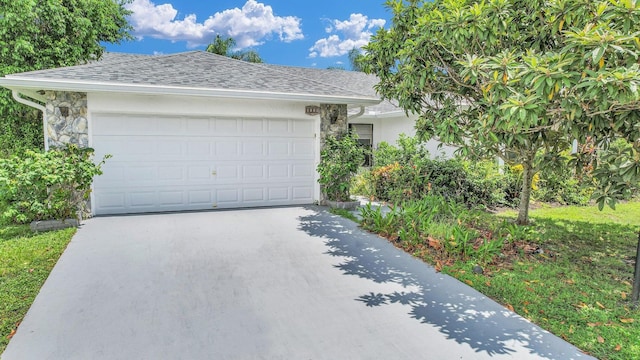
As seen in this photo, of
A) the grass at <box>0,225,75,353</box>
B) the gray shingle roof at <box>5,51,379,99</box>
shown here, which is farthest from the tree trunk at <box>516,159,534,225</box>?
the grass at <box>0,225,75,353</box>

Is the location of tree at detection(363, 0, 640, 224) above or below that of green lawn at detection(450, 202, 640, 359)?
above

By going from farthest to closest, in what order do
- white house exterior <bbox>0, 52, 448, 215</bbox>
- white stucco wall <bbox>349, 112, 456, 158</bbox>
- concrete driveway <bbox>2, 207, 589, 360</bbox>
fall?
white stucco wall <bbox>349, 112, 456, 158</bbox>
white house exterior <bbox>0, 52, 448, 215</bbox>
concrete driveway <bbox>2, 207, 589, 360</bbox>

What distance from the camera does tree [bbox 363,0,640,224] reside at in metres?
3.66

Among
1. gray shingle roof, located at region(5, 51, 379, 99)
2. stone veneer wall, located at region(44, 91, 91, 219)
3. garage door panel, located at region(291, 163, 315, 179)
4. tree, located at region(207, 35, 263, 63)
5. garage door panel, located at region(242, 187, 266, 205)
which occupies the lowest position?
garage door panel, located at region(242, 187, 266, 205)

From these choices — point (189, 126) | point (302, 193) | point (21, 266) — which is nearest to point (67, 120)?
point (189, 126)

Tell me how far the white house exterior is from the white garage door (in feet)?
0.07

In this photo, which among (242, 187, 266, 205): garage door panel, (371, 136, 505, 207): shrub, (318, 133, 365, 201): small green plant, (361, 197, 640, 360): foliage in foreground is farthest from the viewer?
(371, 136, 505, 207): shrub

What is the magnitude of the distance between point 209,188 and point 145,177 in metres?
1.40

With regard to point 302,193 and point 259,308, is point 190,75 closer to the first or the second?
point 302,193

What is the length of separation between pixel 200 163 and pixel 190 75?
201 cm

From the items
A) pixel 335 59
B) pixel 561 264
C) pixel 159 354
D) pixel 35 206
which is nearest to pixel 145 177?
pixel 35 206

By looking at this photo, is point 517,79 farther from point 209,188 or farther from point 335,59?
point 335,59

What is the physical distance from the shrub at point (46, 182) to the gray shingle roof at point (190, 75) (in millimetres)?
1457

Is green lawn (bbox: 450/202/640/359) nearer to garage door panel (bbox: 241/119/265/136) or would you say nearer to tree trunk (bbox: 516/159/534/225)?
tree trunk (bbox: 516/159/534/225)
